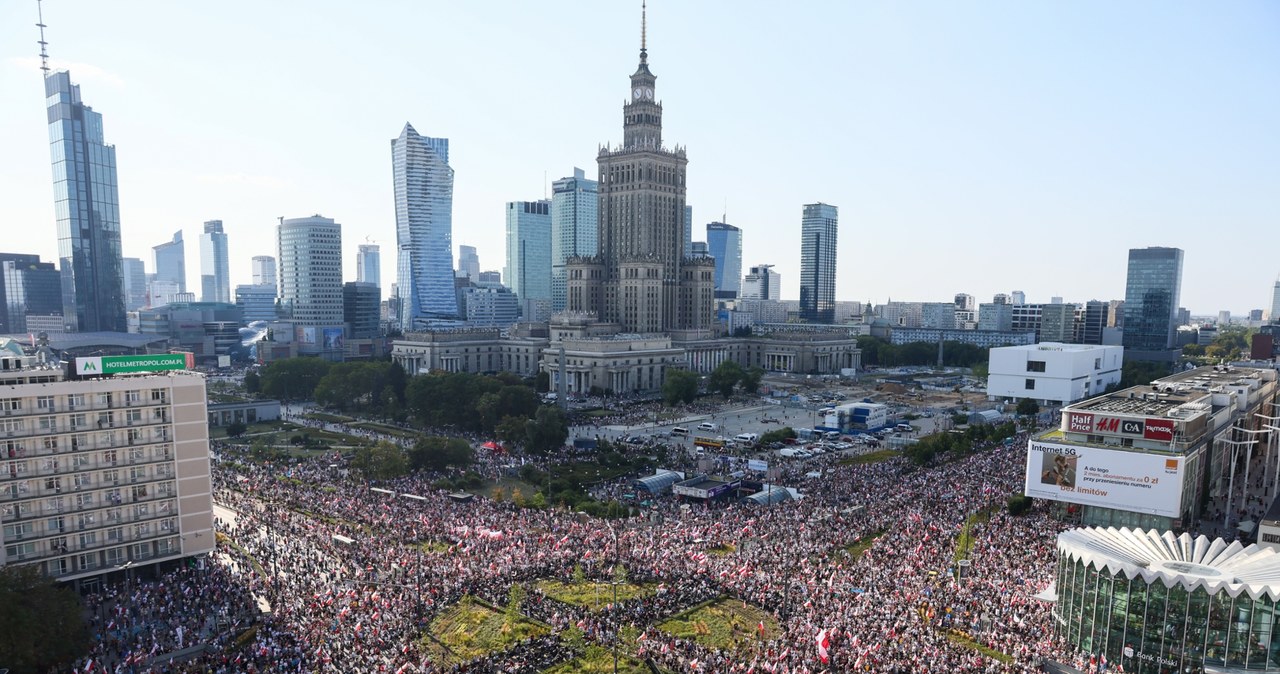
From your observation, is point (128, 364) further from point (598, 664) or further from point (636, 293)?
point (636, 293)

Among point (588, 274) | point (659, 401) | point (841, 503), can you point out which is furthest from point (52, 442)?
point (588, 274)

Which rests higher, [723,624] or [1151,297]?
[1151,297]

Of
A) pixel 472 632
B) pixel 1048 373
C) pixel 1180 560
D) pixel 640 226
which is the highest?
pixel 640 226

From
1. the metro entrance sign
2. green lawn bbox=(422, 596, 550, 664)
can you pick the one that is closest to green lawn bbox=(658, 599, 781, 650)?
green lawn bbox=(422, 596, 550, 664)

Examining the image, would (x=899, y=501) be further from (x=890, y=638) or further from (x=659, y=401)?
(x=659, y=401)

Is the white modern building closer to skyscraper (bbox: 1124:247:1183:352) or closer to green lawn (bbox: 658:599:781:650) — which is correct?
skyscraper (bbox: 1124:247:1183:352)

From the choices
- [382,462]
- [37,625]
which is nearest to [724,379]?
[382,462]
